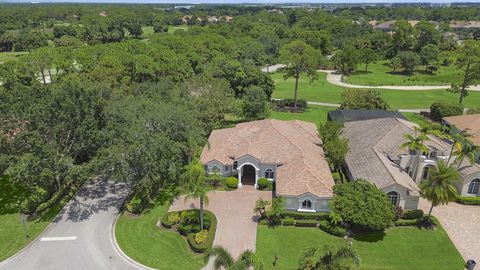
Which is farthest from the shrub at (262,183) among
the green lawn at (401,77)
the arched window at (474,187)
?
the green lawn at (401,77)

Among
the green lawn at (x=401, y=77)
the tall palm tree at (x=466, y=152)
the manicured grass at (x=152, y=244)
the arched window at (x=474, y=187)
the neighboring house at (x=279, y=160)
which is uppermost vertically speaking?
the tall palm tree at (x=466, y=152)

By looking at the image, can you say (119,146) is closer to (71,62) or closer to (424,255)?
(424,255)

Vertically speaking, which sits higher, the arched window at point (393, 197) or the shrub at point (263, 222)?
the arched window at point (393, 197)

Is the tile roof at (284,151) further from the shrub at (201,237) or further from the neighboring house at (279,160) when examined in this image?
the shrub at (201,237)

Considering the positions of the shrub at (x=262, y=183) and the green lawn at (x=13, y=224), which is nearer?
the green lawn at (x=13, y=224)

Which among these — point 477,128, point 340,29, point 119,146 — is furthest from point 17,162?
point 340,29

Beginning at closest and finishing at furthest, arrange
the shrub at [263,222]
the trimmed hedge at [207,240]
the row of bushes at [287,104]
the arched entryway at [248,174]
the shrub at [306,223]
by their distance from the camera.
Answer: the trimmed hedge at [207,240] → the shrub at [306,223] → the shrub at [263,222] → the arched entryway at [248,174] → the row of bushes at [287,104]

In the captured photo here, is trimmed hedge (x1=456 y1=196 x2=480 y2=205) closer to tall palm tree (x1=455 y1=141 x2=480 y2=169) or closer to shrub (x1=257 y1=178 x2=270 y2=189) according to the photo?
tall palm tree (x1=455 y1=141 x2=480 y2=169)
